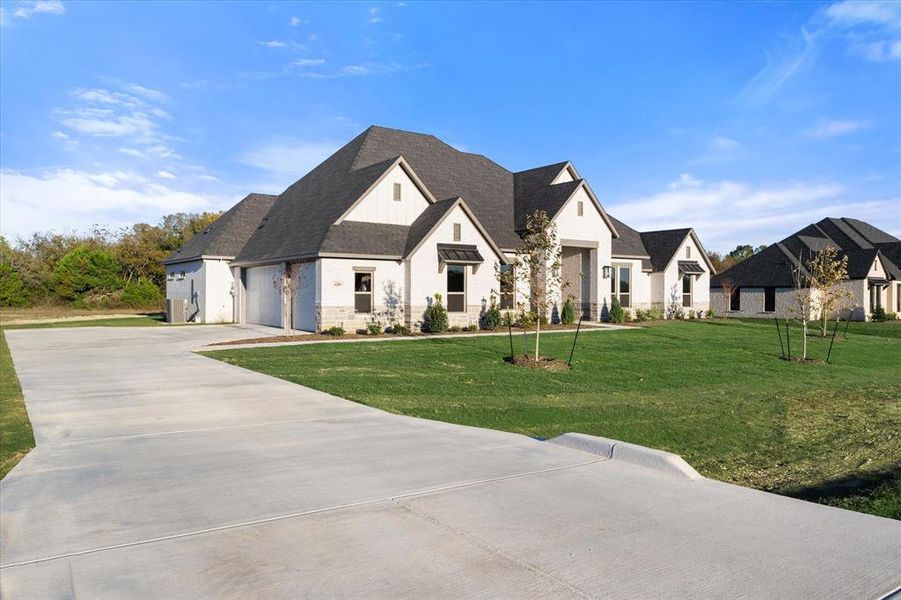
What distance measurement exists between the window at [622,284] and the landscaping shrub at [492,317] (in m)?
9.39

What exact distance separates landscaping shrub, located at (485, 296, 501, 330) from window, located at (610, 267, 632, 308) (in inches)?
370

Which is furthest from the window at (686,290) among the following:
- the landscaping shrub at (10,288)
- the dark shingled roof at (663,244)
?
the landscaping shrub at (10,288)

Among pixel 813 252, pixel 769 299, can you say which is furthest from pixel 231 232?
pixel 813 252

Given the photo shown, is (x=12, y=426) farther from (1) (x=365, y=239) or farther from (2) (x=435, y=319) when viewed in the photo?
(2) (x=435, y=319)

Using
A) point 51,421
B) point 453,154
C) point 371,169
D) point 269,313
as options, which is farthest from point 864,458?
point 453,154

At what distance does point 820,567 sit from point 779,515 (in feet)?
3.67

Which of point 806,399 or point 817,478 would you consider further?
point 806,399

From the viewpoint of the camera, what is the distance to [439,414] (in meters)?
9.84

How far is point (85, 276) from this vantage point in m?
48.6

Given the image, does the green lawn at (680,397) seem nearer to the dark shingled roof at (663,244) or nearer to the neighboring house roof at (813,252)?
the dark shingled roof at (663,244)

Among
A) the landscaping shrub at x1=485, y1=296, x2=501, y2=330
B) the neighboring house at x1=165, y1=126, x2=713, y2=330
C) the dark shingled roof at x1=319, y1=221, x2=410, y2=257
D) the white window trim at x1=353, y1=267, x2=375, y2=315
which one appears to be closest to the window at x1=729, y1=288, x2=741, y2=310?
the neighboring house at x1=165, y1=126, x2=713, y2=330

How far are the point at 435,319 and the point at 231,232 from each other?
524 inches

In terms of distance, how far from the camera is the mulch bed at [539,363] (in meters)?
15.7

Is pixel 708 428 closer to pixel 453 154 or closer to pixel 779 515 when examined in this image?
pixel 779 515
